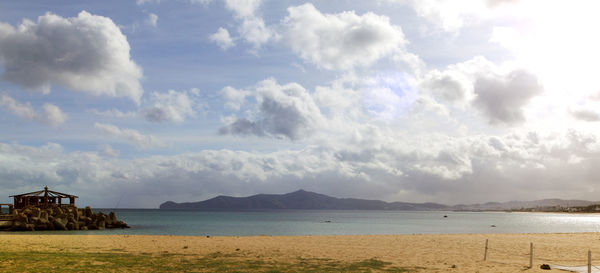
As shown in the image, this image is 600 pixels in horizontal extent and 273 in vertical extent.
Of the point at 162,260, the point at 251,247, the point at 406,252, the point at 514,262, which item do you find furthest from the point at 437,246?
the point at 162,260

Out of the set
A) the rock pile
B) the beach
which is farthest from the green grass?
the rock pile

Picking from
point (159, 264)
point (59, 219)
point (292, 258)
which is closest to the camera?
point (159, 264)

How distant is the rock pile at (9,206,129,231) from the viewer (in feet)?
188

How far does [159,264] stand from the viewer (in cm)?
2186

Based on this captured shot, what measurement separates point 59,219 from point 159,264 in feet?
153

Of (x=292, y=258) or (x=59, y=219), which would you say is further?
(x=59, y=219)

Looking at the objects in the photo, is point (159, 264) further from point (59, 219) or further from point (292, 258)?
point (59, 219)

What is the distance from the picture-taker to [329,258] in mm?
25516

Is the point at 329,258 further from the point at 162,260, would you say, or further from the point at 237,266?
the point at 162,260

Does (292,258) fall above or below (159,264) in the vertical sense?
below

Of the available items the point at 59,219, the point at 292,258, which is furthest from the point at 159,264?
the point at 59,219

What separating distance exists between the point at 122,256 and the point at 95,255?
1.60m

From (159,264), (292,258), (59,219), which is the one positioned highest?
(159,264)

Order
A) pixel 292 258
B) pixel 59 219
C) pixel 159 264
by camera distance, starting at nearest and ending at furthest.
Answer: pixel 159 264 → pixel 292 258 → pixel 59 219
